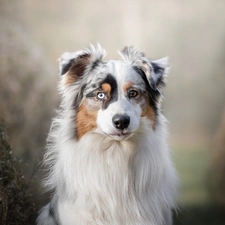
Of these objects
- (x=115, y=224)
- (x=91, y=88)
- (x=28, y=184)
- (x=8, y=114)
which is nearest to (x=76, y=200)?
(x=115, y=224)

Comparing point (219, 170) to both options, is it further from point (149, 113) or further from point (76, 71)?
point (76, 71)

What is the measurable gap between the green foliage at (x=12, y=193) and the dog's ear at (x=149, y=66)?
1276 mm

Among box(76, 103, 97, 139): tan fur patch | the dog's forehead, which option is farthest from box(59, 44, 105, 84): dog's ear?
box(76, 103, 97, 139): tan fur patch

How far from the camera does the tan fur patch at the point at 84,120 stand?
317 centimetres

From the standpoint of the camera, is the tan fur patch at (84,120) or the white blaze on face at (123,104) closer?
the white blaze on face at (123,104)

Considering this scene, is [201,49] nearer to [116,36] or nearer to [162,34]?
[162,34]

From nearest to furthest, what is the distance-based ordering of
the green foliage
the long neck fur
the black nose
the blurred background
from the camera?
the black nose
the long neck fur
the green foliage
the blurred background

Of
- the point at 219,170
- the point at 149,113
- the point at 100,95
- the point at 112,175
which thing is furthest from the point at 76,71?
the point at 219,170

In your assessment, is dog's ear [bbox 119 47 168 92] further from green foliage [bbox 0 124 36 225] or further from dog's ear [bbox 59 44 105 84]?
green foliage [bbox 0 124 36 225]

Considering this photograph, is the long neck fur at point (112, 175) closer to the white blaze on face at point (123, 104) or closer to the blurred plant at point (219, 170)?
the white blaze on face at point (123, 104)

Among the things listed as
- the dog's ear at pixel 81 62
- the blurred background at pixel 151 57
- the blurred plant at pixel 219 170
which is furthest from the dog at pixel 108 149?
the blurred plant at pixel 219 170

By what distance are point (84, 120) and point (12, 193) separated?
102cm

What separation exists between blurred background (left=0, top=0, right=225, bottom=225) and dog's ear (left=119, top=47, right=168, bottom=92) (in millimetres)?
1134

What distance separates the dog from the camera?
3.18m
